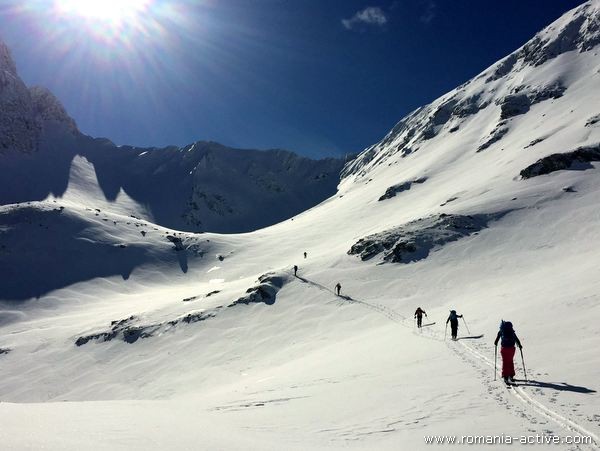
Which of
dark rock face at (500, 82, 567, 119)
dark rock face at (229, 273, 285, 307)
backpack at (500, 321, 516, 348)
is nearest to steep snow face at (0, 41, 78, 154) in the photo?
dark rock face at (229, 273, 285, 307)

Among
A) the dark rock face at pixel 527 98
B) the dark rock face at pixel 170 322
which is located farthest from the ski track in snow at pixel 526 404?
the dark rock face at pixel 527 98

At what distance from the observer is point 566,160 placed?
60.8 metres

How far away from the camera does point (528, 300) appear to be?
24141 millimetres

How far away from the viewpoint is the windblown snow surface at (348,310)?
9.57m

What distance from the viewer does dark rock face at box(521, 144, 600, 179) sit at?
196ft

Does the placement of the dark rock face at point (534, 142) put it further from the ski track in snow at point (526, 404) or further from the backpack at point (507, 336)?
the backpack at point (507, 336)

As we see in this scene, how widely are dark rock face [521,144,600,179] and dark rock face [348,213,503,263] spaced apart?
1455 cm

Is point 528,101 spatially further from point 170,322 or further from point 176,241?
point 170,322

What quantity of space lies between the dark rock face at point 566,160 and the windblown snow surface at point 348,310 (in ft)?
Result: 1.06

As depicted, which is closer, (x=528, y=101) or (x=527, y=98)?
(x=528, y=101)

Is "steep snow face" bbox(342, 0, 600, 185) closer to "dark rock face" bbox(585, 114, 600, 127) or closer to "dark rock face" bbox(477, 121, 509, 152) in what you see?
"dark rock face" bbox(477, 121, 509, 152)

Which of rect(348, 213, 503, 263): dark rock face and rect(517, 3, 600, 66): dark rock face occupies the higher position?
rect(517, 3, 600, 66): dark rock face

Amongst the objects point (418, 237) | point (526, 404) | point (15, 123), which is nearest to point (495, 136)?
point (418, 237)

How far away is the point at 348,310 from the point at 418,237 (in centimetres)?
1707
